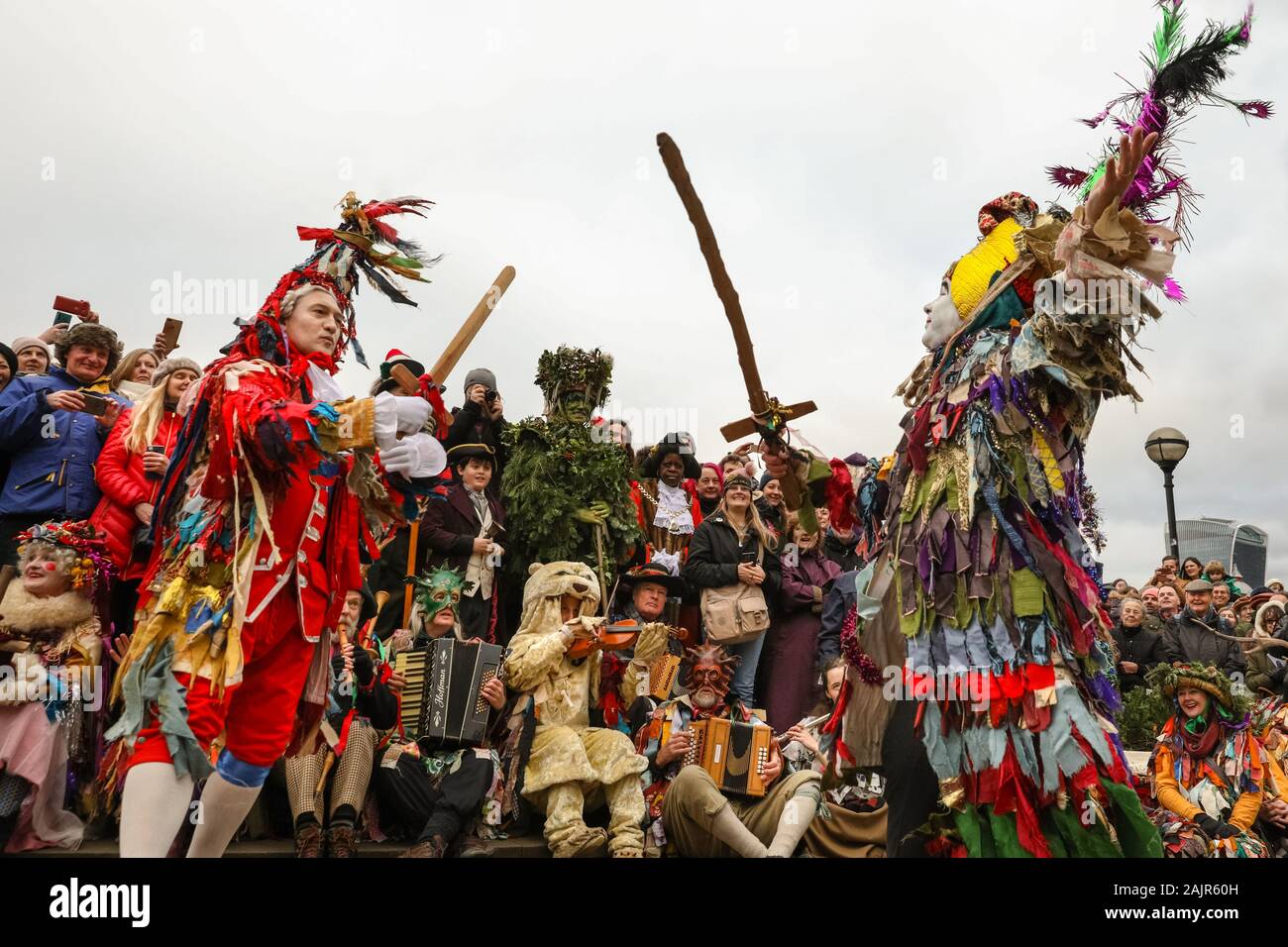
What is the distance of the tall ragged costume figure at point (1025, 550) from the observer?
3062 mm

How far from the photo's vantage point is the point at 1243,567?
16.8m

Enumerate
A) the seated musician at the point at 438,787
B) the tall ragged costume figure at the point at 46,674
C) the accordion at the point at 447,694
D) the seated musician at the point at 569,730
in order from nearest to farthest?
the tall ragged costume figure at the point at 46,674 → the seated musician at the point at 438,787 → the seated musician at the point at 569,730 → the accordion at the point at 447,694

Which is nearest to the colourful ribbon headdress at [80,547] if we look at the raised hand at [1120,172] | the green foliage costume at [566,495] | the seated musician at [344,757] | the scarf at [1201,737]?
the seated musician at [344,757]

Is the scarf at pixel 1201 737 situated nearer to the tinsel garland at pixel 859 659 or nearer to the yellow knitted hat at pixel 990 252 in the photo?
the tinsel garland at pixel 859 659

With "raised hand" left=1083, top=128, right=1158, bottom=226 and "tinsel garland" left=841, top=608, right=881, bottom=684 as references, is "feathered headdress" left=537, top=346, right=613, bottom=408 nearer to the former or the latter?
"tinsel garland" left=841, top=608, right=881, bottom=684

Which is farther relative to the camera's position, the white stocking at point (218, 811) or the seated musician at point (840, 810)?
→ the seated musician at point (840, 810)

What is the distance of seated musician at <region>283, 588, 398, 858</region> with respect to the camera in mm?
4988

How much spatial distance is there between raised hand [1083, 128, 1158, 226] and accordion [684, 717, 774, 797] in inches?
139

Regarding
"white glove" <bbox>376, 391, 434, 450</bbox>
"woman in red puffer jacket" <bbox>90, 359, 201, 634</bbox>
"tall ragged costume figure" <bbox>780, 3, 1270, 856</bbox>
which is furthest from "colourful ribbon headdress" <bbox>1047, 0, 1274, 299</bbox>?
"woman in red puffer jacket" <bbox>90, 359, 201, 634</bbox>

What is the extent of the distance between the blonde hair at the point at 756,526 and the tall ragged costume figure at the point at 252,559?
144 inches

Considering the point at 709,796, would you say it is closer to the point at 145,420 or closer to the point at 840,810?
the point at 840,810

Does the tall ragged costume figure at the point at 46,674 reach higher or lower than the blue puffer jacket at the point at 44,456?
lower
